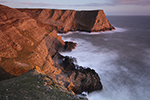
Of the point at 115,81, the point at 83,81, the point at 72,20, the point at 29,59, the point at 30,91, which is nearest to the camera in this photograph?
the point at 30,91

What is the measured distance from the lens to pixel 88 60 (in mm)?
16578

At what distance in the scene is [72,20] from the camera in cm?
4450

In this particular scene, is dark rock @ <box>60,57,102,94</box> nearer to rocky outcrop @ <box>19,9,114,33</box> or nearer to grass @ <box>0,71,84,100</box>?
grass @ <box>0,71,84,100</box>

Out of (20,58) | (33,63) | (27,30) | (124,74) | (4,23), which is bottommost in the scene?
(124,74)

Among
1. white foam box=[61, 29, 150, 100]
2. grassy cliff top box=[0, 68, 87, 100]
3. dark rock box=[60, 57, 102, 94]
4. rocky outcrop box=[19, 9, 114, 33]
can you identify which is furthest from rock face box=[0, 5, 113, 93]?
rocky outcrop box=[19, 9, 114, 33]

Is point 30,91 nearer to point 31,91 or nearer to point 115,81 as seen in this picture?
point 31,91

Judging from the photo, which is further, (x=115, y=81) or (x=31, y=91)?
(x=115, y=81)

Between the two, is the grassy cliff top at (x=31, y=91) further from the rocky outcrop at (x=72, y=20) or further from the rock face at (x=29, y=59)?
the rocky outcrop at (x=72, y=20)

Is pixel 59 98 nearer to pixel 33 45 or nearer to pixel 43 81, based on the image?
pixel 43 81

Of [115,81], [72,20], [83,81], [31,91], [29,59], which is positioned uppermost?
[72,20]

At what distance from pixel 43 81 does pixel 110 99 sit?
630 centimetres

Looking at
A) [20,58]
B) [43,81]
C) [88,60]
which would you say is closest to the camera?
[43,81]

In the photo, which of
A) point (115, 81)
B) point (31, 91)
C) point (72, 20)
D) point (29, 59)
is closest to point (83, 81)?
point (115, 81)

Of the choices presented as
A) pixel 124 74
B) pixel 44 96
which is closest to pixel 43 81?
pixel 44 96
